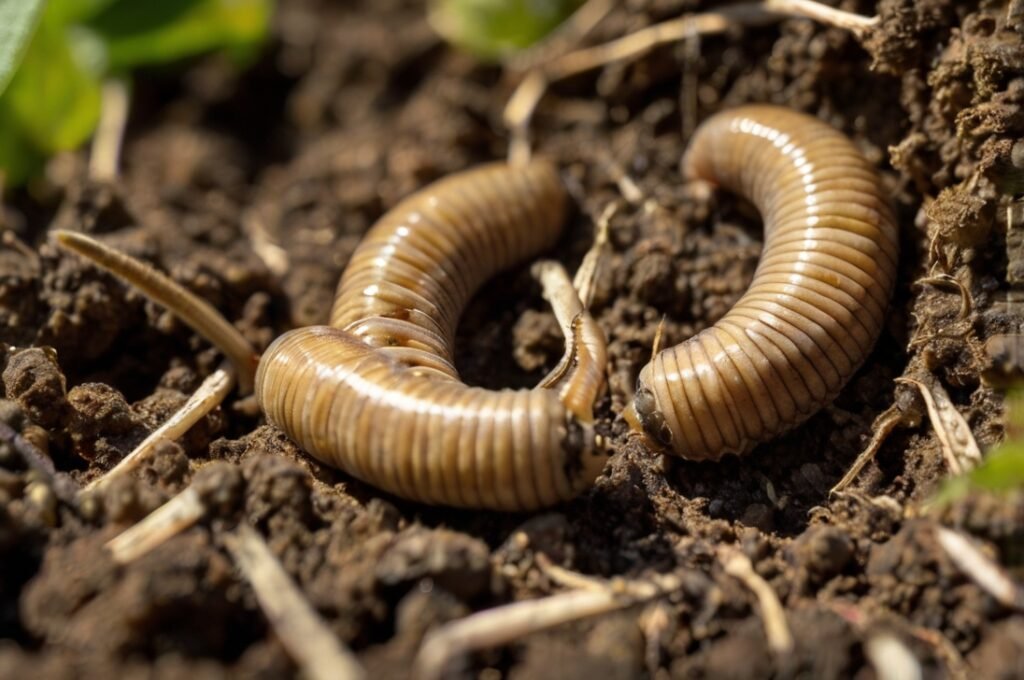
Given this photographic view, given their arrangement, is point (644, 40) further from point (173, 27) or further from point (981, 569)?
point (981, 569)

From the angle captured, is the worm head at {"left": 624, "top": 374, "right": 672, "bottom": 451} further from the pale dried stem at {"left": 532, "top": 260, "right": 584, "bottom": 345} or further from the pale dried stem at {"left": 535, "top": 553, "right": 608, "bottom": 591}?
the pale dried stem at {"left": 535, "top": 553, "right": 608, "bottom": 591}

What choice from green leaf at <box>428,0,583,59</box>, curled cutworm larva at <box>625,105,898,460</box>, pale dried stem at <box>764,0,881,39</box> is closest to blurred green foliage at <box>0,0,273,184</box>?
green leaf at <box>428,0,583,59</box>

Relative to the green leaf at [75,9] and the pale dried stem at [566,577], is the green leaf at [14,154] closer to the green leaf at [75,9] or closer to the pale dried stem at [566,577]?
the green leaf at [75,9]

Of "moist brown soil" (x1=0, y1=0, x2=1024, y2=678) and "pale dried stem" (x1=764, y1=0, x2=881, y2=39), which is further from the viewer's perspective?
"pale dried stem" (x1=764, y1=0, x2=881, y2=39)

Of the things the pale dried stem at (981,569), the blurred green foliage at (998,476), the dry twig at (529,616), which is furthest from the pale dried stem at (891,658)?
the dry twig at (529,616)

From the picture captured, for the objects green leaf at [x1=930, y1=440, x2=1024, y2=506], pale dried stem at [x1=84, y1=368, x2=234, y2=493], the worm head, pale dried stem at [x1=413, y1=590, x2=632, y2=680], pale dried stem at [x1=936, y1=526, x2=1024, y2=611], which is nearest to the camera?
green leaf at [x1=930, y1=440, x2=1024, y2=506]

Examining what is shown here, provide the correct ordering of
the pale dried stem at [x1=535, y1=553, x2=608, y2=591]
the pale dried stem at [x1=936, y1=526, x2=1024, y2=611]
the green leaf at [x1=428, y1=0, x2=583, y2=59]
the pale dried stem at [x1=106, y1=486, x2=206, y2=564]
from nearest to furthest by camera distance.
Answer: the pale dried stem at [x1=936, y1=526, x2=1024, y2=611]
the pale dried stem at [x1=106, y1=486, x2=206, y2=564]
the pale dried stem at [x1=535, y1=553, x2=608, y2=591]
the green leaf at [x1=428, y1=0, x2=583, y2=59]

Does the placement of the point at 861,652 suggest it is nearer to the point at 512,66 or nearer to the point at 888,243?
the point at 888,243

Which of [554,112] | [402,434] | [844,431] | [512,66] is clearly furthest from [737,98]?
[402,434]

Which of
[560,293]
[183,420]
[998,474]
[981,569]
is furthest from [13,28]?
[981,569]
